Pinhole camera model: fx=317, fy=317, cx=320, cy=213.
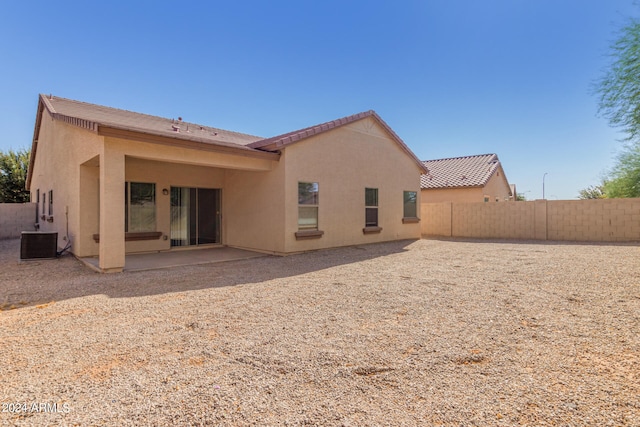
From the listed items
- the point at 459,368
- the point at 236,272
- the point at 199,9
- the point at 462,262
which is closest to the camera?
the point at 459,368

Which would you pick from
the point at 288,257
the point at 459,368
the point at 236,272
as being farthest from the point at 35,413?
the point at 288,257

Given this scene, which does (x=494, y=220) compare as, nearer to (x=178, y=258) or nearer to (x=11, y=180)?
(x=178, y=258)

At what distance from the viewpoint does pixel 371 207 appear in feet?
41.2

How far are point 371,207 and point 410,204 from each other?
3.06 m

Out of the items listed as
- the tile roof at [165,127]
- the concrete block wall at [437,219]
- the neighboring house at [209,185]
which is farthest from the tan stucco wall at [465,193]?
the neighboring house at [209,185]

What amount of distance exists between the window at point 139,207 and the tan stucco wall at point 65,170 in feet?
3.72

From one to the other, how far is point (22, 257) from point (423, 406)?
35.3 feet

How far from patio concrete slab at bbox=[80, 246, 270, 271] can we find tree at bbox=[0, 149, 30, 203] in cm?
2144

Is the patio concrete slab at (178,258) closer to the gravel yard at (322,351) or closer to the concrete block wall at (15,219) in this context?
the gravel yard at (322,351)

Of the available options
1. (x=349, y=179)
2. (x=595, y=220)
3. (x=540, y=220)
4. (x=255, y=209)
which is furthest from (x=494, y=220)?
(x=255, y=209)

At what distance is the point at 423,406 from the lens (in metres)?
2.26

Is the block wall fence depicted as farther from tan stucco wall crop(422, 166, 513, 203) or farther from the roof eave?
the roof eave

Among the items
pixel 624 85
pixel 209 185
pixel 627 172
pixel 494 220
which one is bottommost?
pixel 494 220

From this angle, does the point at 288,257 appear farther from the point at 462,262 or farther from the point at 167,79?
the point at 167,79
